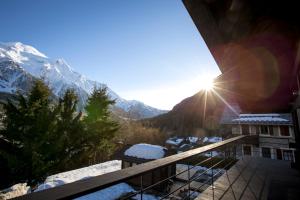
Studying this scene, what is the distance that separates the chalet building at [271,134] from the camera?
14.5 m

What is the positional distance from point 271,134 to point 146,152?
10.2 metres

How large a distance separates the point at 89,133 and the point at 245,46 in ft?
57.6

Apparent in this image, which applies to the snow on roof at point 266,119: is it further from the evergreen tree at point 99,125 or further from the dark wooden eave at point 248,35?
the dark wooden eave at point 248,35

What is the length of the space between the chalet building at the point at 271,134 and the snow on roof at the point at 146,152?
6.00 meters

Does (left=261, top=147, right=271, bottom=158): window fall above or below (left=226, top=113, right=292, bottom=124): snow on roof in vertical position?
below

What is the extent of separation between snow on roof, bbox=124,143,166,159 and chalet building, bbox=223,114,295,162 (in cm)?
600

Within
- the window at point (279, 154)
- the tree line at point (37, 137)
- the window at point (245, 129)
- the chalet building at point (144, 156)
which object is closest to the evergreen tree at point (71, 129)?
the tree line at point (37, 137)

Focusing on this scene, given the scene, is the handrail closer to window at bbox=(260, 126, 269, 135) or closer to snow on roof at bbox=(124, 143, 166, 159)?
snow on roof at bbox=(124, 143, 166, 159)

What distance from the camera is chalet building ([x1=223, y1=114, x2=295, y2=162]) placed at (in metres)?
14.5

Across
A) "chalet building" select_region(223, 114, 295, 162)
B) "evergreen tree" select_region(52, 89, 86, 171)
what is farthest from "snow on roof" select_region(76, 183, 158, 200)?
"chalet building" select_region(223, 114, 295, 162)

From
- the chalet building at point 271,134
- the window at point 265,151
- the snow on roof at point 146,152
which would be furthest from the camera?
the window at point 265,151

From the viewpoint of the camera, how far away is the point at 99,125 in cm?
1873

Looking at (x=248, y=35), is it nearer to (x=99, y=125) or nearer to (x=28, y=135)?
(x=28, y=135)

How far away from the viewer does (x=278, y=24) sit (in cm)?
167
